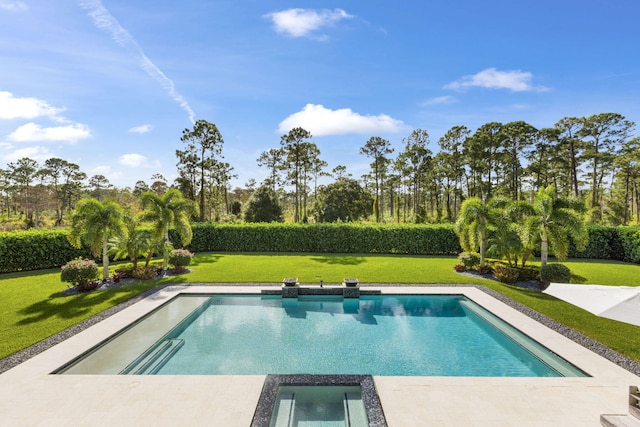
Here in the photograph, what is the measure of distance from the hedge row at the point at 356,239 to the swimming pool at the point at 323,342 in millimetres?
11267

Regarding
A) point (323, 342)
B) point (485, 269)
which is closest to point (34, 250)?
point (323, 342)

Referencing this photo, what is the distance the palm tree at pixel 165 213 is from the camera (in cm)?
1683

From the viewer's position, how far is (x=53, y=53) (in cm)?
1335

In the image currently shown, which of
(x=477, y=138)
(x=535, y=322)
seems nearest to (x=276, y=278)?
(x=535, y=322)

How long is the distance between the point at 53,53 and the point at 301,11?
10.7 m

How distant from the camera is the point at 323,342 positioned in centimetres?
960

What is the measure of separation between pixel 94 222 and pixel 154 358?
909cm

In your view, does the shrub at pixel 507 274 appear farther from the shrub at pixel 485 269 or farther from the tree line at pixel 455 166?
the tree line at pixel 455 166

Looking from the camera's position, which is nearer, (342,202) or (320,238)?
(320,238)

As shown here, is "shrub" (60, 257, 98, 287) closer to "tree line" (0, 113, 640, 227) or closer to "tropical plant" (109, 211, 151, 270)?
"tropical plant" (109, 211, 151, 270)

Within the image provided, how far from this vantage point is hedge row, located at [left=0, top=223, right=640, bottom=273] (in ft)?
75.6

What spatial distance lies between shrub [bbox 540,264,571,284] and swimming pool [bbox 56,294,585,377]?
4245mm

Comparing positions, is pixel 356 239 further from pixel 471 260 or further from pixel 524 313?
pixel 524 313

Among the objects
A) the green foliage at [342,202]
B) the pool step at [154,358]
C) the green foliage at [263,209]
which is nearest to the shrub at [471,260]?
the pool step at [154,358]
